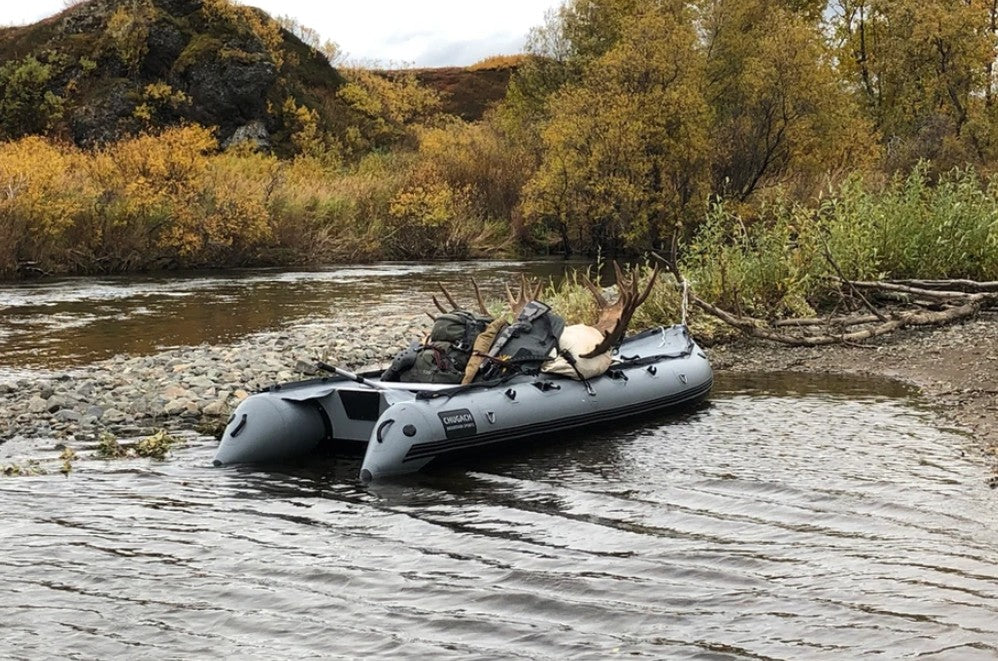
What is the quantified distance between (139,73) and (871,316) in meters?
33.4

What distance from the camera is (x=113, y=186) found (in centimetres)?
2542

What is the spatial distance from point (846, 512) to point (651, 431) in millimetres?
2884

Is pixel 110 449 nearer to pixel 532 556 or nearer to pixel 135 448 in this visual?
pixel 135 448

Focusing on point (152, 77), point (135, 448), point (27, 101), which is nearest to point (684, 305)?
point (135, 448)

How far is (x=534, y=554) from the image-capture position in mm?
6086

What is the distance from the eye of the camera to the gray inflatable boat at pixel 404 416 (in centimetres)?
781

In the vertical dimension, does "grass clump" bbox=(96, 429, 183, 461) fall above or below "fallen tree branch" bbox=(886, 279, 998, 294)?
below

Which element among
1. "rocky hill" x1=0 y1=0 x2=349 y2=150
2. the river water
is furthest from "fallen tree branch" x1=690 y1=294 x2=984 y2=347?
"rocky hill" x1=0 y1=0 x2=349 y2=150

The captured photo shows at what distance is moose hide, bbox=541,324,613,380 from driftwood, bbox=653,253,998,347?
10.6 ft

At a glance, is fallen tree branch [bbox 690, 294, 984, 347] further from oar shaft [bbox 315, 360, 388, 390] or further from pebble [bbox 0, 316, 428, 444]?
oar shaft [bbox 315, 360, 388, 390]

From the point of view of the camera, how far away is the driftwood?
42.6ft

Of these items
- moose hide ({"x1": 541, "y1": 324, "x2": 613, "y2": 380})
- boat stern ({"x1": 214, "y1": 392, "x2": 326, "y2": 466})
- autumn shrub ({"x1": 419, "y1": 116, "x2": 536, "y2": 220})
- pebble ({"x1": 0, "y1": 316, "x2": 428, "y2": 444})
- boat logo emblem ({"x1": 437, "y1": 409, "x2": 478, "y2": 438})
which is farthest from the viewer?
autumn shrub ({"x1": 419, "y1": 116, "x2": 536, "y2": 220})

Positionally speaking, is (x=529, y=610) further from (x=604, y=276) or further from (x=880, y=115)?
(x=880, y=115)

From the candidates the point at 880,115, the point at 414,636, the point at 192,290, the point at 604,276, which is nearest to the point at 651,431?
the point at 414,636
